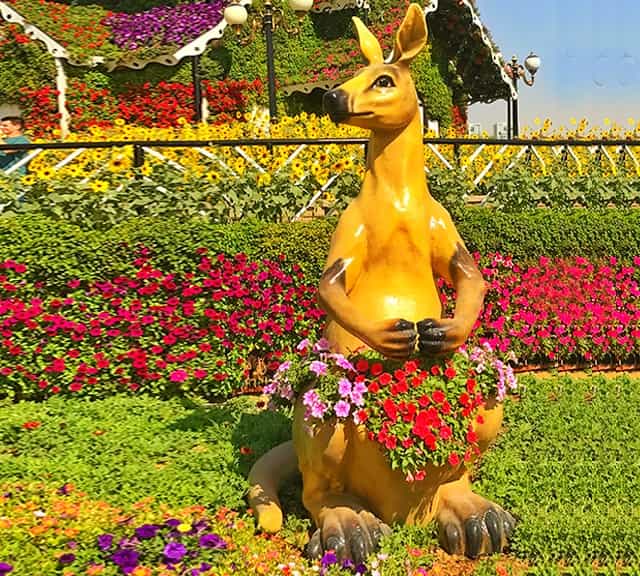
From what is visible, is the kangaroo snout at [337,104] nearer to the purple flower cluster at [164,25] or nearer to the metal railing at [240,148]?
the metal railing at [240,148]

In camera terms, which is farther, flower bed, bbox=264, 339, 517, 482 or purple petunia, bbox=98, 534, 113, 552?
flower bed, bbox=264, 339, 517, 482

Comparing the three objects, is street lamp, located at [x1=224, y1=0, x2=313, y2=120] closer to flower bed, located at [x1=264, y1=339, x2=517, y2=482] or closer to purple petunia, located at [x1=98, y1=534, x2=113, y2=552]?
flower bed, located at [x1=264, y1=339, x2=517, y2=482]

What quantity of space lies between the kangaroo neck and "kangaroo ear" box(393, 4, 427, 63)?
283 millimetres

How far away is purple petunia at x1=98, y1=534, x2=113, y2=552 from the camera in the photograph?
278 centimetres

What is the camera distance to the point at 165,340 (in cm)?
564

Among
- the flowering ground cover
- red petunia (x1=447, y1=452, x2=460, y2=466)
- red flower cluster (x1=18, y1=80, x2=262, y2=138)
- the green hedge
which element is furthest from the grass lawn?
the flowering ground cover

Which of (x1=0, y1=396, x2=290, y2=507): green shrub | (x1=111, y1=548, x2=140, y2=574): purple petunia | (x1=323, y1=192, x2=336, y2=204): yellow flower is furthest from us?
(x1=323, y1=192, x2=336, y2=204): yellow flower

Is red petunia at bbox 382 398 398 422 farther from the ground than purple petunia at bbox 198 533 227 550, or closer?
farther from the ground

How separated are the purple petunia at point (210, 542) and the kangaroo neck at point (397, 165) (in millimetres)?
1693

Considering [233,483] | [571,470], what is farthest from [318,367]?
[571,470]

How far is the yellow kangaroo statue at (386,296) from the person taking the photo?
3.09 m

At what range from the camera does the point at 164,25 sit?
48.6ft

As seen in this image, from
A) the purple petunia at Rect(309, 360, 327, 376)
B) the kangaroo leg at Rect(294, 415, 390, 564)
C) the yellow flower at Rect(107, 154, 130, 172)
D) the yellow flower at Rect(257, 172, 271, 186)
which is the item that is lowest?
the kangaroo leg at Rect(294, 415, 390, 564)

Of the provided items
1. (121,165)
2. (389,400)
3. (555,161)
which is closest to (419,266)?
(389,400)
